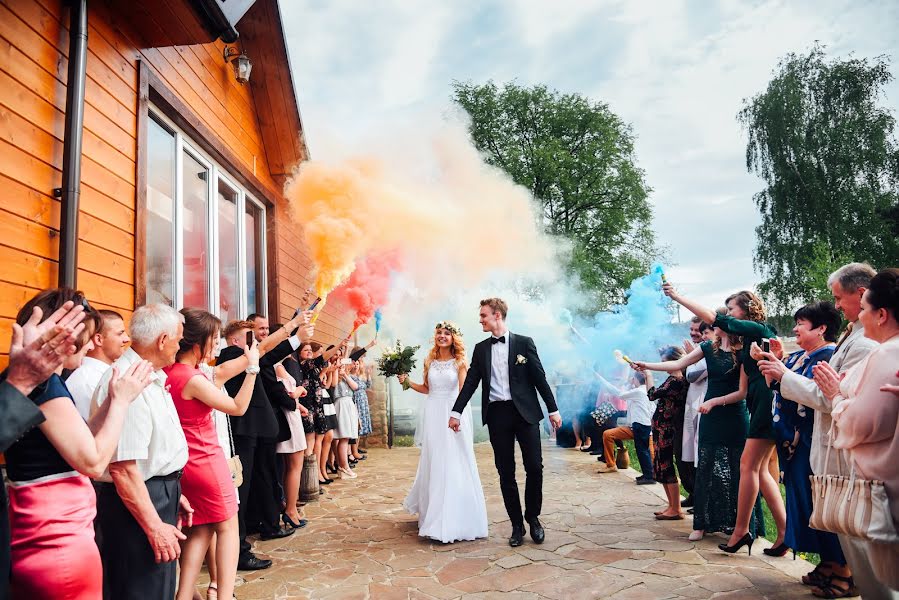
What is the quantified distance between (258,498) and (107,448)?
14.5ft

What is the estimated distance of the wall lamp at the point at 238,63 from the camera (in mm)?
7566

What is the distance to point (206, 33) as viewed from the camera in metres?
5.57

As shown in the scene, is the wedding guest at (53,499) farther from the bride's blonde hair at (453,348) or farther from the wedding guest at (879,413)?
the bride's blonde hair at (453,348)

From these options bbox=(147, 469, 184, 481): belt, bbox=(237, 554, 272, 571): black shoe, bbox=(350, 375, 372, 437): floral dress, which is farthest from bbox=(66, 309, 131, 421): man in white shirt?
bbox=(350, 375, 372, 437): floral dress

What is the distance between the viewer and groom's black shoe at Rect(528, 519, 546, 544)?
19.6 ft

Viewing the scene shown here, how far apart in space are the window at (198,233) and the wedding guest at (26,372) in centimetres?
383

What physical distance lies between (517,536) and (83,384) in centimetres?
437

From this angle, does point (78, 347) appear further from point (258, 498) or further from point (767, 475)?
point (767, 475)

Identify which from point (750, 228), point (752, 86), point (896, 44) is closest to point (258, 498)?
point (750, 228)

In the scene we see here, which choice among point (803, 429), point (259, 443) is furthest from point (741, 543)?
point (259, 443)

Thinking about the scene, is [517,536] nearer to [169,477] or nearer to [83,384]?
[169,477]

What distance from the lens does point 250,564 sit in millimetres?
5395

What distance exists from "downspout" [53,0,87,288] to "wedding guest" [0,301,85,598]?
2331 mm

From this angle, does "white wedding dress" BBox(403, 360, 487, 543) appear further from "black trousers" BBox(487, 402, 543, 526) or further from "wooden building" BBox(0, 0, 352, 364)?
"wooden building" BBox(0, 0, 352, 364)
